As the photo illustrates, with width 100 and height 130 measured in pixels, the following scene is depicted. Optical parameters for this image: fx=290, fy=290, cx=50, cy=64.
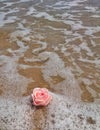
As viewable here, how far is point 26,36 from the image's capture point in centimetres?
711

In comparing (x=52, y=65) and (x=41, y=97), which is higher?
(x=41, y=97)

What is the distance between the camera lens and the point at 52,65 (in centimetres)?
569

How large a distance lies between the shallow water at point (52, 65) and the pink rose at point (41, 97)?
91 millimetres

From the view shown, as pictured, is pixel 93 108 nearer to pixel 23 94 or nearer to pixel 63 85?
pixel 63 85

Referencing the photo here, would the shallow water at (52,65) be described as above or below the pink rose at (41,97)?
below

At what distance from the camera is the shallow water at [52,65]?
4.26 m

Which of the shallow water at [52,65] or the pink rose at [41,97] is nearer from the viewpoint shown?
the shallow water at [52,65]

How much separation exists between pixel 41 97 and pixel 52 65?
1.37m

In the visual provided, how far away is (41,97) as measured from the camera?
4414 millimetres

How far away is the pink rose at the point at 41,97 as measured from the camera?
4379 millimetres

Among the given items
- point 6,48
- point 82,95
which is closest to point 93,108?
point 82,95

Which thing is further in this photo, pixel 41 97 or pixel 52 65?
pixel 52 65

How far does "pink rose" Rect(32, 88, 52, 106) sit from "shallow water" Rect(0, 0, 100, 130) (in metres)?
0.09

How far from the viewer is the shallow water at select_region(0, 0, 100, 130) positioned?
14.0ft
